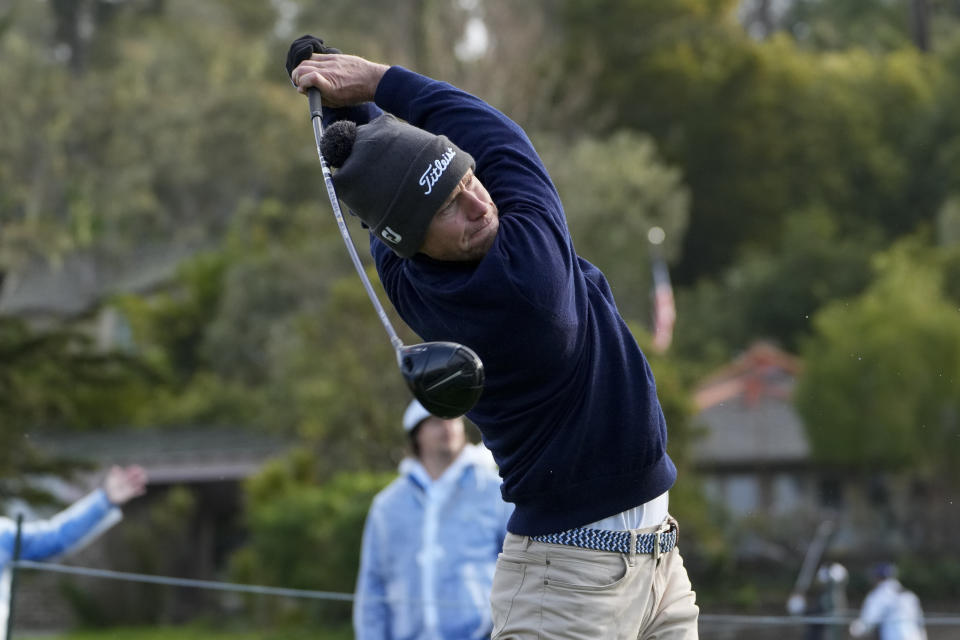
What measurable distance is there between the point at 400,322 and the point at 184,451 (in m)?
12.8

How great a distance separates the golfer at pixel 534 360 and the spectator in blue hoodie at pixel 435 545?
2239 mm

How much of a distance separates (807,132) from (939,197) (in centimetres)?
377

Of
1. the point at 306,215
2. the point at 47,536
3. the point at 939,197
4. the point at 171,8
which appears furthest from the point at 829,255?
the point at 47,536

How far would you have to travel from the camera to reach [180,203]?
45844mm

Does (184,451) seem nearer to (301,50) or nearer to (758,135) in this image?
(758,135)

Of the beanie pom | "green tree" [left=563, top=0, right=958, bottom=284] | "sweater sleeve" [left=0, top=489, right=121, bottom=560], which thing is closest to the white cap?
"sweater sleeve" [left=0, top=489, right=121, bottom=560]

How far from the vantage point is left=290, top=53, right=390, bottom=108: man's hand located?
369cm

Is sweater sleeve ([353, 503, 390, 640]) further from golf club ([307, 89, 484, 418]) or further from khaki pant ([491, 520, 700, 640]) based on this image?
golf club ([307, 89, 484, 418])

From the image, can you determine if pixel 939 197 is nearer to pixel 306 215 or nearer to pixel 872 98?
pixel 872 98

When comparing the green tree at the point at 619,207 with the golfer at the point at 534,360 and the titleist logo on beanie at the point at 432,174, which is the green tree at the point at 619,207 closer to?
the golfer at the point at 534,360

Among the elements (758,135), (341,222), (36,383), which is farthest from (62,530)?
(758,135)

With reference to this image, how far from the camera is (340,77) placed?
3.72 m

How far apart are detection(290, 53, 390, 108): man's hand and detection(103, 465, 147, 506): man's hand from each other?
3.19 metres

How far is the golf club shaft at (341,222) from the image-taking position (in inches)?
131
